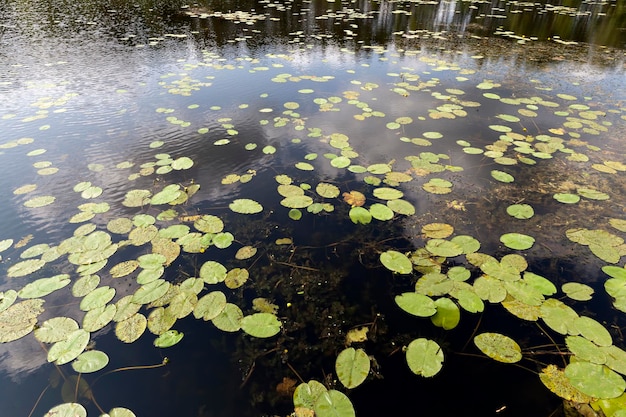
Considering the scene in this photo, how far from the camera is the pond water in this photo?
2.12m

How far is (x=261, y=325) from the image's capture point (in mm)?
2396

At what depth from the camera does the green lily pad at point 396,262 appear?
2.82m

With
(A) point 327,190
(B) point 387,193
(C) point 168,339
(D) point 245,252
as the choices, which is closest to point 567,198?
(B) point 387,193

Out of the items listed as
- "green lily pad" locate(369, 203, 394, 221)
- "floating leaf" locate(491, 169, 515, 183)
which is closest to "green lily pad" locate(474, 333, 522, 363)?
"green lily pad" locate(369, 203, 394, 221)

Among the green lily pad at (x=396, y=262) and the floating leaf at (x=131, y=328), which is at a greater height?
the green lily pad at (x=396, y=262)

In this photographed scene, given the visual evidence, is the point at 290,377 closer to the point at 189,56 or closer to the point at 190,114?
the point at 190,114

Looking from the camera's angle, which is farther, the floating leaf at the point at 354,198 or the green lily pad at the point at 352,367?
the floating leaf at the point at 354,198

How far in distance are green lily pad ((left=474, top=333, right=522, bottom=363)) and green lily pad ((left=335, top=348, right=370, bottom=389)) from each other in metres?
0.85

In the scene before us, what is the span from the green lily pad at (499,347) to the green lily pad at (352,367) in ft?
2.80

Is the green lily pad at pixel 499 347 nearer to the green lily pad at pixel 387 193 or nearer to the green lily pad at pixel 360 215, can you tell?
the green lily pad at pixel 360 215

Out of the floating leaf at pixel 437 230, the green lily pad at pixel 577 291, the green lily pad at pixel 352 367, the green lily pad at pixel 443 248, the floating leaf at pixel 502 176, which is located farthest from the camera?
the floating leaf at pixel 502 176

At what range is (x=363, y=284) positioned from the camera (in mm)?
2768

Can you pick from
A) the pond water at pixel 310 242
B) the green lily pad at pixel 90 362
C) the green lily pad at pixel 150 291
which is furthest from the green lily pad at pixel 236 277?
the green lily pad at pixel 90 362

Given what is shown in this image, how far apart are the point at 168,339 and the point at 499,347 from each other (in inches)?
95.4
